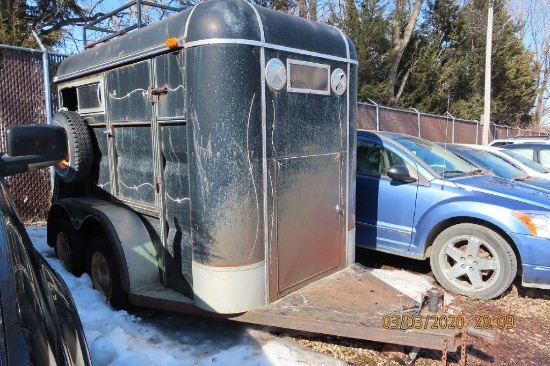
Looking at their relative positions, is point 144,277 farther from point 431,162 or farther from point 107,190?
point 431,162

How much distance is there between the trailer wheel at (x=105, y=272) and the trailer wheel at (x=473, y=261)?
3.40m

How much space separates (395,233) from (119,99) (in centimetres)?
348

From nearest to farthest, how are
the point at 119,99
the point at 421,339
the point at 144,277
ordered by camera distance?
1. the point at 421,339
2. the point at 144,277
3. the point at 119,99

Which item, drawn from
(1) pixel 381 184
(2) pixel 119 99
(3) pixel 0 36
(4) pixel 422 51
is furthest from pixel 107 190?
(4) pixel 422 51

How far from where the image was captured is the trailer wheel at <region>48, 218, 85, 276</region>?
4742 mm

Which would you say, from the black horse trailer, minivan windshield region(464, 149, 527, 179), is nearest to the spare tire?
the black horse trailer

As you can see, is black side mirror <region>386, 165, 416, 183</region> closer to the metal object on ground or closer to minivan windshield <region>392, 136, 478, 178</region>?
minivan windshield <region>392, 136, 478, 178</region>

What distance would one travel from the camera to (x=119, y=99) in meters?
4.18

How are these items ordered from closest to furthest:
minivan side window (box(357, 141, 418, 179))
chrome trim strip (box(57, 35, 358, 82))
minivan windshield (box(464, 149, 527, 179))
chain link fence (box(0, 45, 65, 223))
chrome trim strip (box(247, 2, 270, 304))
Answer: chrome trim strip (box(57, 35, 358, 82)) < chrome trim strip (box(247, 2, 270, 304)) < minivan side window (box(357, 141, 418, 179)) < minivan windshield (box(464, 149, 527, 179)) < chain link fence (box(0, 45, 65, 223))

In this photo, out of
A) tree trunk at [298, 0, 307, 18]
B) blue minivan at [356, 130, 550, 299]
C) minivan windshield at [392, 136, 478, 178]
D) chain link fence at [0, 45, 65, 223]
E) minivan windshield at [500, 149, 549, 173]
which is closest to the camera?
blue minivan at [356, 130, 550, 299]

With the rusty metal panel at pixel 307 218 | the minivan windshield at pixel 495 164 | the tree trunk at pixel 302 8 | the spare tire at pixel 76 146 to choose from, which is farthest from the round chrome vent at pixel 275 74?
the tree trunk at pixel 302 8

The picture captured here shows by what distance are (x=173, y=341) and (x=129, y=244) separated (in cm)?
90

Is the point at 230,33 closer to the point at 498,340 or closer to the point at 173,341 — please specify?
the point at 173,341

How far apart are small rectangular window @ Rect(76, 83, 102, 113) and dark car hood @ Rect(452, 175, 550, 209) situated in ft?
13.2
